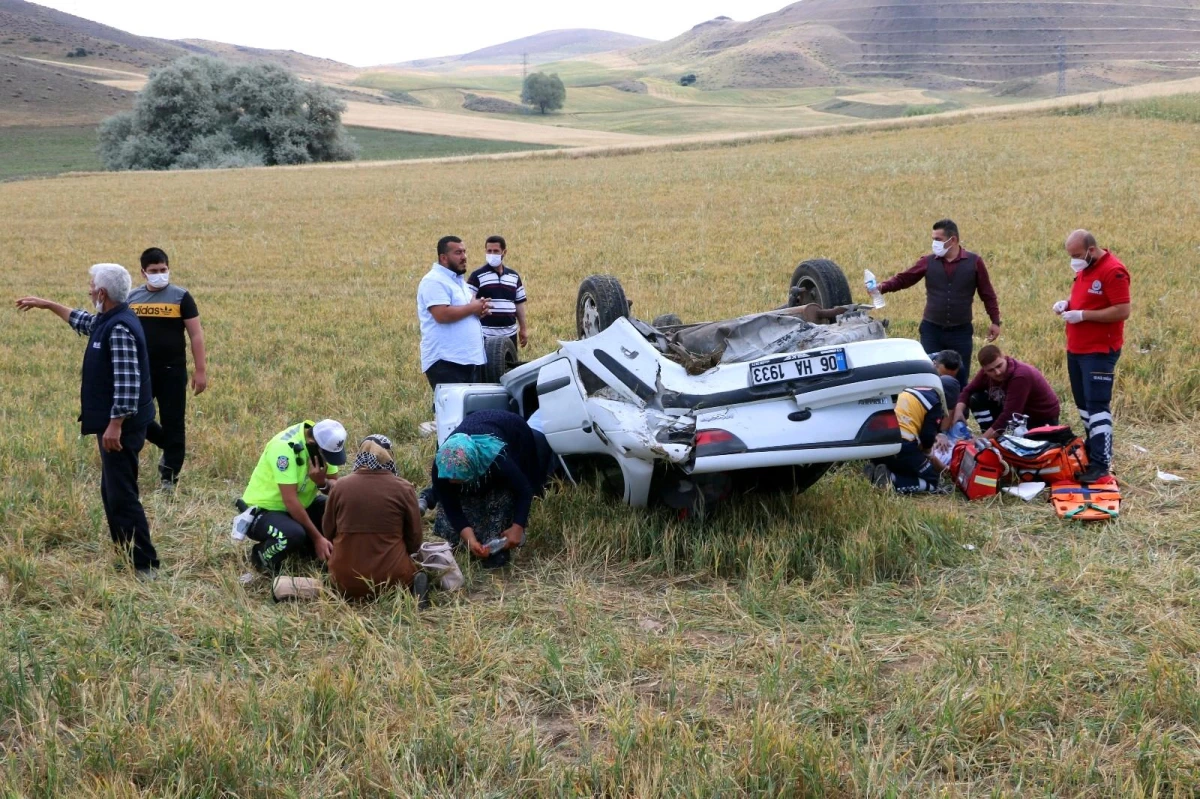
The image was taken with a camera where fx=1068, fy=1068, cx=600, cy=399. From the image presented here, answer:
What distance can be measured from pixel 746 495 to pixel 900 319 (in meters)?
6.33

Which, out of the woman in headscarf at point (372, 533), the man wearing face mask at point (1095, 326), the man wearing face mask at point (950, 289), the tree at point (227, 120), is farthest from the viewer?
the tree at point (227, 120)

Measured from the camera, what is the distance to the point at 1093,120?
34.8 m

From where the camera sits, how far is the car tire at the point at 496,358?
8.48m

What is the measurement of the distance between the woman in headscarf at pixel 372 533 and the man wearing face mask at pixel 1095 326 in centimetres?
423

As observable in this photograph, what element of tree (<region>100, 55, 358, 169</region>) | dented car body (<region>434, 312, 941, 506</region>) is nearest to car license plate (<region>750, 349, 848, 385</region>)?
dented car body (<region>434, 312, 941, 506</region>)

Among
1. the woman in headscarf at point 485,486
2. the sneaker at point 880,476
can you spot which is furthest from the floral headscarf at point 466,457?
the sneaker at point 880,476

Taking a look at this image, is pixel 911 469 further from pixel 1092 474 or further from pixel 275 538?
pixel 275 538

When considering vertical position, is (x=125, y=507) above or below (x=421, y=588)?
above

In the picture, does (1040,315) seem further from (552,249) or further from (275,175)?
(275,175)

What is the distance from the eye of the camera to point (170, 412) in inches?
280

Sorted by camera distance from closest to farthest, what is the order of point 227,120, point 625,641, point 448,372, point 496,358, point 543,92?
point 625,641, point 448,372, point 496,358, point 227,120, point 543,92

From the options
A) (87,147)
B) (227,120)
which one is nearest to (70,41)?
(87,147)

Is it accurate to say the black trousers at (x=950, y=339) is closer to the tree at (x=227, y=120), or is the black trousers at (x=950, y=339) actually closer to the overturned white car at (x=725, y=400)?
the overturned white car at (x=725, y=400)

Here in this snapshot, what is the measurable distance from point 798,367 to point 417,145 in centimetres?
6014
